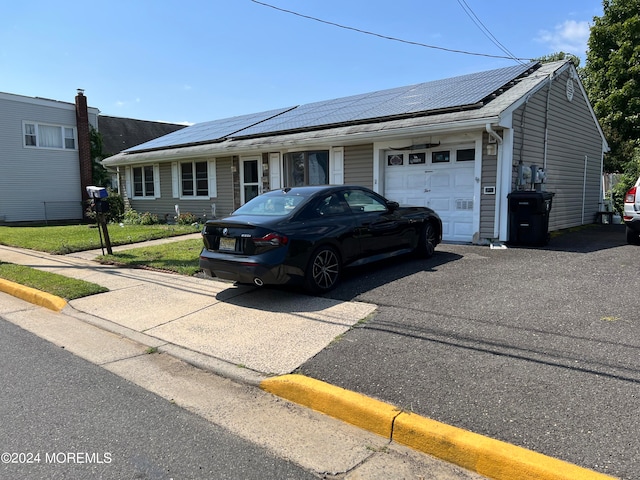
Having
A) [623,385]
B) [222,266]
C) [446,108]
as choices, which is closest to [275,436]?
[623,385]

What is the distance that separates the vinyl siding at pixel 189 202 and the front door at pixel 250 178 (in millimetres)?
610

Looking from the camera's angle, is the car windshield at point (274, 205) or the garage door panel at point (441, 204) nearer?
the car windshield at point (274, 205)

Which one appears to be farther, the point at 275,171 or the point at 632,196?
the point at 275,171

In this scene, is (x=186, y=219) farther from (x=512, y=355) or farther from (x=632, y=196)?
(x=512, y=355)

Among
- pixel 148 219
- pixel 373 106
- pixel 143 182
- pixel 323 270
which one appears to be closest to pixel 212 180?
pixel 148 219

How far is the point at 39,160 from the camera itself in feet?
77.9

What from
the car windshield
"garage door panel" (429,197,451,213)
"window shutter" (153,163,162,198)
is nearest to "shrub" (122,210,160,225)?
"window shutter" (153,163,162,198)

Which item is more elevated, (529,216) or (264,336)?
(529,216)

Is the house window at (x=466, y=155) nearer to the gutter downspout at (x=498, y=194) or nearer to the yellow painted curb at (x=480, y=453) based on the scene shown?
the gutter downspout at (x=498, y=194)

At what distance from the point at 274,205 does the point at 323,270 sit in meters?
1.27

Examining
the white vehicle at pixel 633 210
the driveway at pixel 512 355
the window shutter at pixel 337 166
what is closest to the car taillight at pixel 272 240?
the driveway at pixel 512 355

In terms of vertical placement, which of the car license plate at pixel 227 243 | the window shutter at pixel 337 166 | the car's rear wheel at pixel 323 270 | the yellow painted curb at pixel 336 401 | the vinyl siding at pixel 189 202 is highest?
the window shutter at pixel 337 166

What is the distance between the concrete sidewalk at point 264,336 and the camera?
276cm

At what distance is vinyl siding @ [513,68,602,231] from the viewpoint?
36.4 feet
